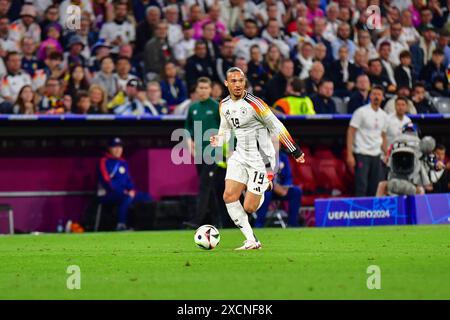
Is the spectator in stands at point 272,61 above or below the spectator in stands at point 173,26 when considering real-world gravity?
below

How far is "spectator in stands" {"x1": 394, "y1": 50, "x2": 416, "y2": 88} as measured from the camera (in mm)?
22750

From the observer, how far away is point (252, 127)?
43.0ft

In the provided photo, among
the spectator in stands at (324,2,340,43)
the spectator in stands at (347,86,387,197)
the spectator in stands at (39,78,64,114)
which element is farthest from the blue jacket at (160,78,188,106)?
the spectator in stands at (324,2,340,43)

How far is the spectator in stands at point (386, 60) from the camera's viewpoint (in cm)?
2291

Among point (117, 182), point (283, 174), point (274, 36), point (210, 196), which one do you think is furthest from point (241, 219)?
point (274, 36)

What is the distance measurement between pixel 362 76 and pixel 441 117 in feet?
6.21

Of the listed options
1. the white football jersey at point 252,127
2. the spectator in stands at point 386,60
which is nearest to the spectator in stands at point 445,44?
the spectator in stands at point 386,60

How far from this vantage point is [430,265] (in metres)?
10.1

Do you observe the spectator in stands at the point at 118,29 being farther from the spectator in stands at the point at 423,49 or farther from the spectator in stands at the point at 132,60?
the spectator in stands at the point at 423,49

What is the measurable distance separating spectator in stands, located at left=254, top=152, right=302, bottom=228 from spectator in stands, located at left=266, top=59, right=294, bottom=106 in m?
1.51

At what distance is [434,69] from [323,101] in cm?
385

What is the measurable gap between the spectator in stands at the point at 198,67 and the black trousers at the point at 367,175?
3594 millimetres
